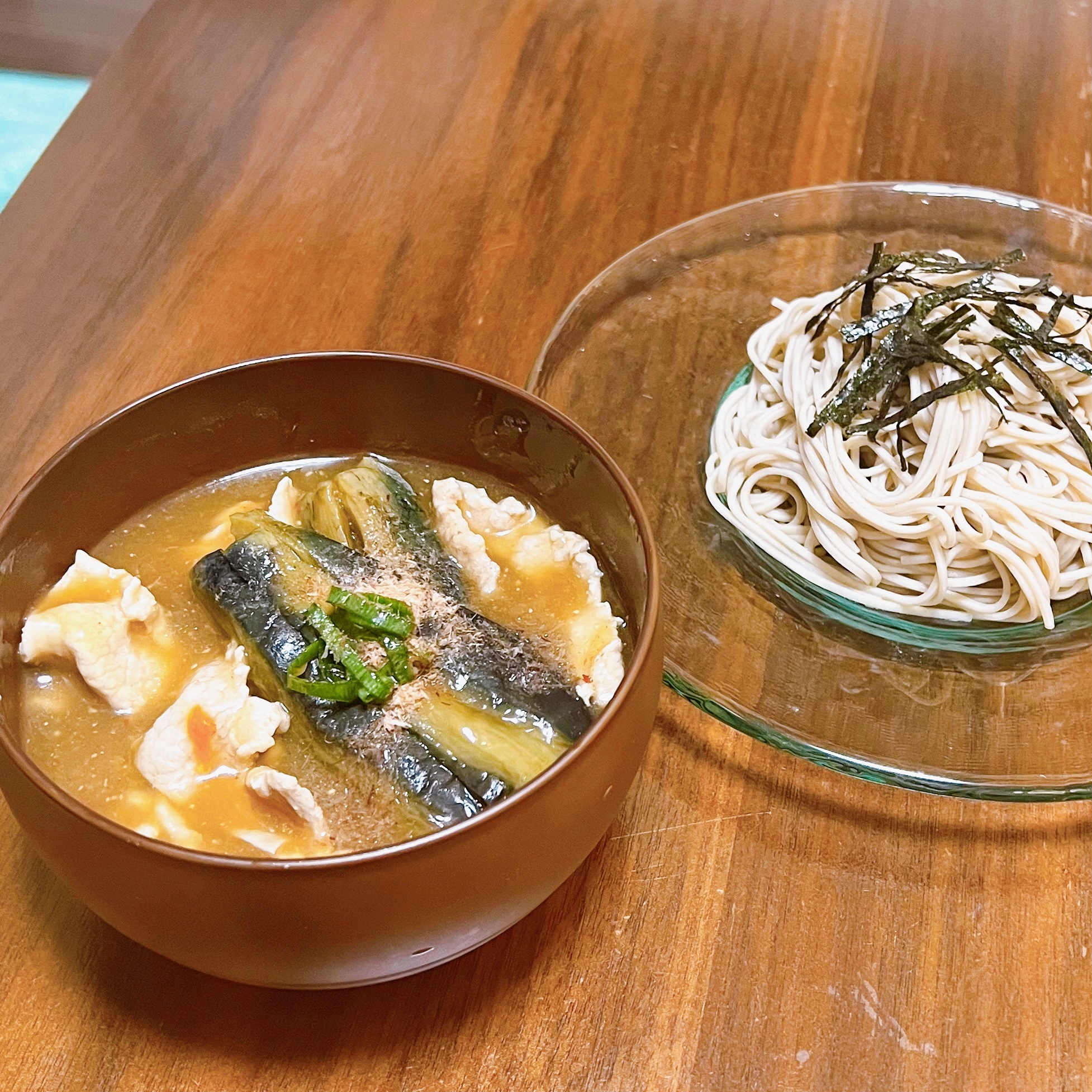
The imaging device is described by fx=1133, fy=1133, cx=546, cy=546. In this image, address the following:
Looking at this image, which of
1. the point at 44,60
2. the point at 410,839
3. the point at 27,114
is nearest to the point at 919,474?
the point at 410,839

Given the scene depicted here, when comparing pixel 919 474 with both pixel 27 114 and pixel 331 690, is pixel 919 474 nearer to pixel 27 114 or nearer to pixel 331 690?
pixel 331 690

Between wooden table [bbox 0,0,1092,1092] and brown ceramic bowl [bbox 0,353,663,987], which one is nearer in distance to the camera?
brown ceramic bowl [bbox 0,353,663,987]

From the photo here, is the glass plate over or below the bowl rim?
below

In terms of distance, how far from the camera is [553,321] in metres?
1.83

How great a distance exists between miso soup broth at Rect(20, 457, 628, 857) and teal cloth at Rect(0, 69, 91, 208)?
278 cm

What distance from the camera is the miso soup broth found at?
40.4 inches

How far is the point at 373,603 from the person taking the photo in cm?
114

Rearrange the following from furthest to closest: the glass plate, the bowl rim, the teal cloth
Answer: the teal cloth
the glass plate
the bowl rim

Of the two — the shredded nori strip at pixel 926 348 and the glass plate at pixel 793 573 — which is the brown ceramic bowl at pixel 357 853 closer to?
the glass plate at pixel 793 573

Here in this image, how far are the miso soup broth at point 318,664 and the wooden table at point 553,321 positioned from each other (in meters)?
0.18

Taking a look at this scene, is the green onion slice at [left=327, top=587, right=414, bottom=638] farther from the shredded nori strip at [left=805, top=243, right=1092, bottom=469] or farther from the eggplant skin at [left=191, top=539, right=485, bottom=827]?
the shredded nori strip at [left=805, top=243, right=1092, bottom=469]

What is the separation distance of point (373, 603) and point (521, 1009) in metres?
0.42

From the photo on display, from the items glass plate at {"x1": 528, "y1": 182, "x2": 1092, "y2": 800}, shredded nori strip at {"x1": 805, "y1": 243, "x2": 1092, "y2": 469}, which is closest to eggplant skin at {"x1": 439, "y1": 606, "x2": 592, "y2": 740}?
glass plate at {"x1": 528, "y1": 182, "x2": 1092, "y2": 800}

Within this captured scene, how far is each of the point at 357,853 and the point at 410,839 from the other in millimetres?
44
